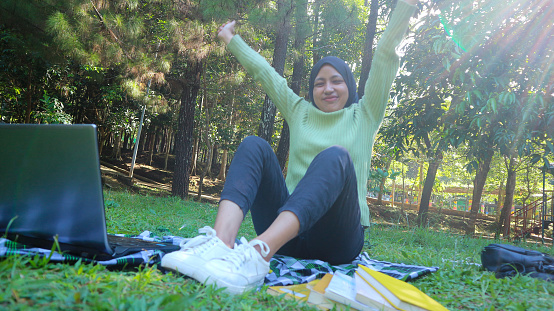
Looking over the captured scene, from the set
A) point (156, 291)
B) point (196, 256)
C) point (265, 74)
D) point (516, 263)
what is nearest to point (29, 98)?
point (265, 74)

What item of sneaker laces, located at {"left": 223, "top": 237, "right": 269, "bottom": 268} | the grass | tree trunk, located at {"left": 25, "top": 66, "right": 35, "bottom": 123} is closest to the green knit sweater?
the grass

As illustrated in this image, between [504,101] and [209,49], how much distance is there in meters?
4.82

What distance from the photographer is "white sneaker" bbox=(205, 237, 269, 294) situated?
3.63ft

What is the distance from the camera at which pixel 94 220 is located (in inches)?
42.5

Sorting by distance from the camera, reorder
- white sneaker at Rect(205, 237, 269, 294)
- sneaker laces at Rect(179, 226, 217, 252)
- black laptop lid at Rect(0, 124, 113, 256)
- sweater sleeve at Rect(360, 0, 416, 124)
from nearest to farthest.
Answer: black laptop lid at Rect(0, 124, 113, 256) → white sneaker at Rect(205, 237, 269, 294) → sneaker laces at Rect(179, 226, 217, 252) → sweater sleeve at Rect(360, 0, 416, 124)

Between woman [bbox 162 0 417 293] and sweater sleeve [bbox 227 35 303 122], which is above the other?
sweater sleeve [bbox 227 35 303 122]

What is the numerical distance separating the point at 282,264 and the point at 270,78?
1073 mm

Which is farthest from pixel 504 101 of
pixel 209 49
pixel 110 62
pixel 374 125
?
pixel 110 62

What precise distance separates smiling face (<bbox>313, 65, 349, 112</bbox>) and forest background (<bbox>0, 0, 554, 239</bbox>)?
1887 millimetres

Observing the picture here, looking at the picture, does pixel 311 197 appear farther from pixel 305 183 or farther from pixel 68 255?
pixel 68 255

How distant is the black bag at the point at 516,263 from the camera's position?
5.65ft

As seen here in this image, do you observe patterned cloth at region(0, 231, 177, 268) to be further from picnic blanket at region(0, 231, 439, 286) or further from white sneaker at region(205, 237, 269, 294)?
white sneaker at region(205, 237, 269, 294)

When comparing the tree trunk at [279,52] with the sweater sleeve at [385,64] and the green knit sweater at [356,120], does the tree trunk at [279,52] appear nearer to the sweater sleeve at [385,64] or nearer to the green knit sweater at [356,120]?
the green knit sweater at [356,120]

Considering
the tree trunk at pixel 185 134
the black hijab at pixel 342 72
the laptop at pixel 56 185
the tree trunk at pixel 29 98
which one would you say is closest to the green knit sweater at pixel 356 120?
the black hijab at pixel 342 72
